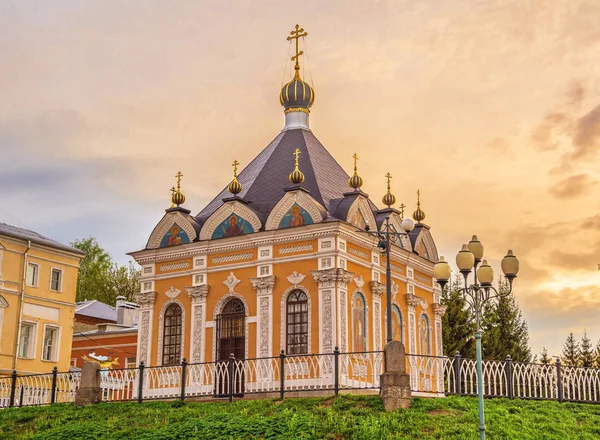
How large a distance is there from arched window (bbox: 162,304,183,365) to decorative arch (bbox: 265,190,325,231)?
4.45 m

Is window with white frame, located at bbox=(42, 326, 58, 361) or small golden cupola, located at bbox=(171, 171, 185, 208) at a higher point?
small golden cupola, located at bbox=(171, 171, 185, 208)

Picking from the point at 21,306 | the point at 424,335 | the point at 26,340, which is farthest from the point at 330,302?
the point at 26,340

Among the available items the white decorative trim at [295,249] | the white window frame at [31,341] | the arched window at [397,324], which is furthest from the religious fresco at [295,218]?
the white window frame at [31,341]

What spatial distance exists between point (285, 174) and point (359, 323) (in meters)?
6.06

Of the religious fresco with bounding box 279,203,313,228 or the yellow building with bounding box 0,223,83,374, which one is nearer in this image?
the religious fresco with bounding box 279,203,313,228

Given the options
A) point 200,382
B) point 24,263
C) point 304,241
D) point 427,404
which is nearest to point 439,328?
point 304,241

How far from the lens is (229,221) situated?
28.1 m

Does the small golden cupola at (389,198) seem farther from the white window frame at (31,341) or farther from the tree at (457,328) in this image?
the white window frame at (31,341)

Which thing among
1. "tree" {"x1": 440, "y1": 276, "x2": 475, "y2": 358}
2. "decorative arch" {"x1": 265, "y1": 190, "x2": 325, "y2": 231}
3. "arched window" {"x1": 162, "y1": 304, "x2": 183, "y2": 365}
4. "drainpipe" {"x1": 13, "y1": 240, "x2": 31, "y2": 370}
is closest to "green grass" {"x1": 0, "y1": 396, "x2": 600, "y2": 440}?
"arched window" {"x1": 162, "y1": 304, "x2": 183, "y2": 365}

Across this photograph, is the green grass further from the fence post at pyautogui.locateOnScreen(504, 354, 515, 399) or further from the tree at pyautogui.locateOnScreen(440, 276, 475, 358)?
the tree at pyautogui.locateOnScreen(440, 276, 475, 358)

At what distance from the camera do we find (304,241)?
26547 mm

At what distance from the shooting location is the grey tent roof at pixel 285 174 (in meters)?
28.7

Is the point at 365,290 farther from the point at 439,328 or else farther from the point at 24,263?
the point at 24,263

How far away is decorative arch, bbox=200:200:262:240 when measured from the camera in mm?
27625
